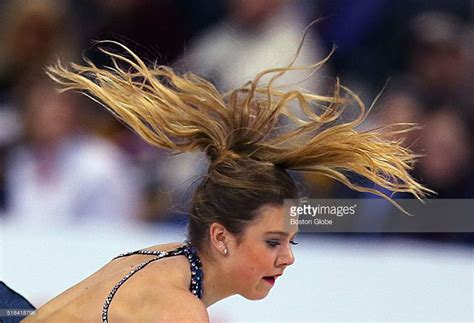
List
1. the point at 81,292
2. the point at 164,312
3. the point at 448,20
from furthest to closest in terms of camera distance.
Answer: the point at 448,20, the point at 81,292, the point at 164,312

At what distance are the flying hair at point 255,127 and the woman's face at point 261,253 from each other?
4.4 inches

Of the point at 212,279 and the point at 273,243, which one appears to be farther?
the point at 273,243

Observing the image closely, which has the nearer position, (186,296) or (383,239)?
(186,296)

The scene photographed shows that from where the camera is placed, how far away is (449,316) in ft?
10.1

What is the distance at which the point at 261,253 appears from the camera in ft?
8.04

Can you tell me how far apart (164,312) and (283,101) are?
752 mm

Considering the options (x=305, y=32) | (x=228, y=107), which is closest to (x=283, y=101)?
(x=228, y=107)

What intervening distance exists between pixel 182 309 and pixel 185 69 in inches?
47.5

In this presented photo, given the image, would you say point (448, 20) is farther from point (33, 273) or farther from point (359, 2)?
point (33, 273)
